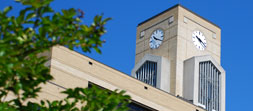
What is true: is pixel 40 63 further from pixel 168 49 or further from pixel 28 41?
pixel 168 49

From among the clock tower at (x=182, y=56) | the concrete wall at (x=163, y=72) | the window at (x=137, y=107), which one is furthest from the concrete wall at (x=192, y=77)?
the window at (x=137, y=107)

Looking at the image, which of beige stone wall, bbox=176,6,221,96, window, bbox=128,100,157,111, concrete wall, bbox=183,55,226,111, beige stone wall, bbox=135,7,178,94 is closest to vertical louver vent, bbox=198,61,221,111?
concrete wall, bbox=183,55,226,111

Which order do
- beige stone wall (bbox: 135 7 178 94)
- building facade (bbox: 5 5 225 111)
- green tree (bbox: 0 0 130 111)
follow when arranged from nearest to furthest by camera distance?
green tree (bbox: 0 0 130 111) → building facade (bbox: 5 5 225 111) → beige stone wall (bbox: 135 7 178 94)

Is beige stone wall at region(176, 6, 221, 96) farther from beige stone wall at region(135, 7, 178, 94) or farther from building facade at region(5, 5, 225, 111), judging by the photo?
beige stone wall at region(135, 7, 178, 94)

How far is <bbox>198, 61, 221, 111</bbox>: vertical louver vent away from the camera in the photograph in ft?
208

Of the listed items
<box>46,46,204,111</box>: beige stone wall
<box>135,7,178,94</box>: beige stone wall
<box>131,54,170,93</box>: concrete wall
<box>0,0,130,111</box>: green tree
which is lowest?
<box>0,0,130,111</box>: green tree

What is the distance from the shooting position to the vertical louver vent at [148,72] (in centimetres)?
6344

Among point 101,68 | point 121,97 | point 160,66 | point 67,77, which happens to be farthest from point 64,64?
point 160,66

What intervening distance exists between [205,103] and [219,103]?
2745mm

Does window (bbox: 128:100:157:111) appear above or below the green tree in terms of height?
above

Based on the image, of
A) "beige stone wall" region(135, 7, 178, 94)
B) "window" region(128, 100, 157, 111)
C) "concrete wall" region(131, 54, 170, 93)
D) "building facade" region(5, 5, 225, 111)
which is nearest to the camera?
"window" region(128, 100, 157, 111)

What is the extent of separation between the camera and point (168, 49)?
6406 centimetres

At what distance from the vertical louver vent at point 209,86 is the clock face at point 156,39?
5544 mm

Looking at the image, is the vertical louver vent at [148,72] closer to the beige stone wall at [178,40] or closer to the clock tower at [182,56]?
the clock tower at [182,56]
